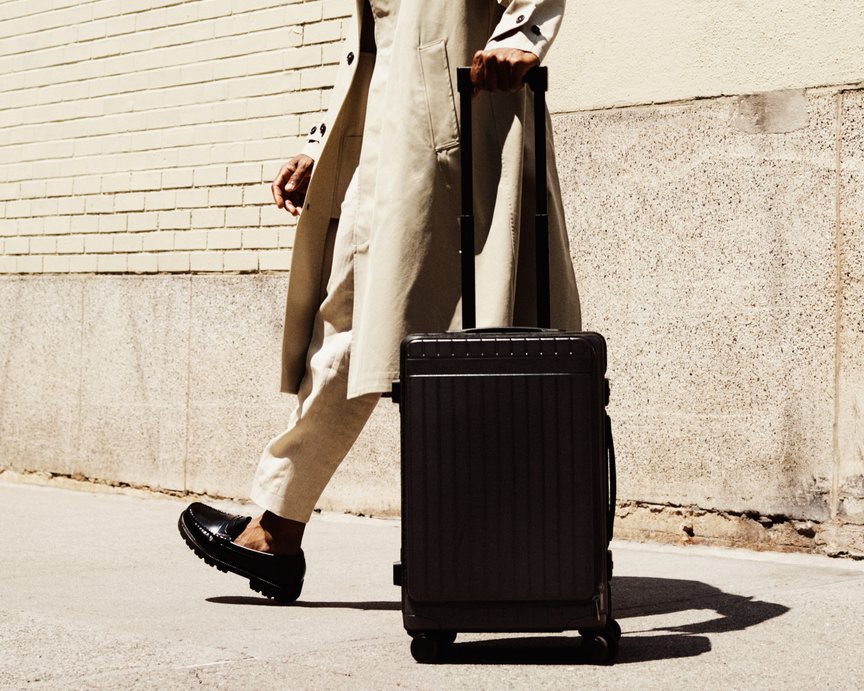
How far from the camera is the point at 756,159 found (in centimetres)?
420

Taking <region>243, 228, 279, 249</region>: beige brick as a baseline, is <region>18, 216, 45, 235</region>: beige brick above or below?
above

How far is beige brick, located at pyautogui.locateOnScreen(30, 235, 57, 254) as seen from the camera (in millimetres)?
6598

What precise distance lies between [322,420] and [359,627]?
1.74 feet

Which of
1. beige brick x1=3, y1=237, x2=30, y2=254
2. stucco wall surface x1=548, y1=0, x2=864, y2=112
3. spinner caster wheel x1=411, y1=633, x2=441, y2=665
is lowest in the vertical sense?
spinner caster wheel x1=411, y1=633, x2=441, y2=665

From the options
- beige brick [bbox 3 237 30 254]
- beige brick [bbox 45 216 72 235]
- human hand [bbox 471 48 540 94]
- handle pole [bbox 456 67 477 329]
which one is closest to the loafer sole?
handle pole [bbox 456 67 477 329]

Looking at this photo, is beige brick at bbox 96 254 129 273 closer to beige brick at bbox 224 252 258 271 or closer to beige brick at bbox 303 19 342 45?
beige brick at bbox 224 252 258 271

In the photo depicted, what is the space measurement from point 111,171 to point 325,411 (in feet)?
11.2

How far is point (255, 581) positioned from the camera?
336 cm

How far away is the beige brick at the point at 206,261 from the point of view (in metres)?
5.81

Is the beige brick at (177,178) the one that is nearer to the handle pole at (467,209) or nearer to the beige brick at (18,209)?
the beige brick at (18,209)

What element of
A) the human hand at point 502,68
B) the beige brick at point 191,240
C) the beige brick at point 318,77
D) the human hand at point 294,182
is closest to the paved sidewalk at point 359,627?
the human hand at point 294,182

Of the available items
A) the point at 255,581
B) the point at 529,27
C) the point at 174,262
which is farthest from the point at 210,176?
the point at 529,27

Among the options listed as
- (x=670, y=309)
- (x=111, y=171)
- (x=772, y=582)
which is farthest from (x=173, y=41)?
(x=772, y=582)

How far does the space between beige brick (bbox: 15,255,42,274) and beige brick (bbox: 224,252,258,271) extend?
1.35 metres
